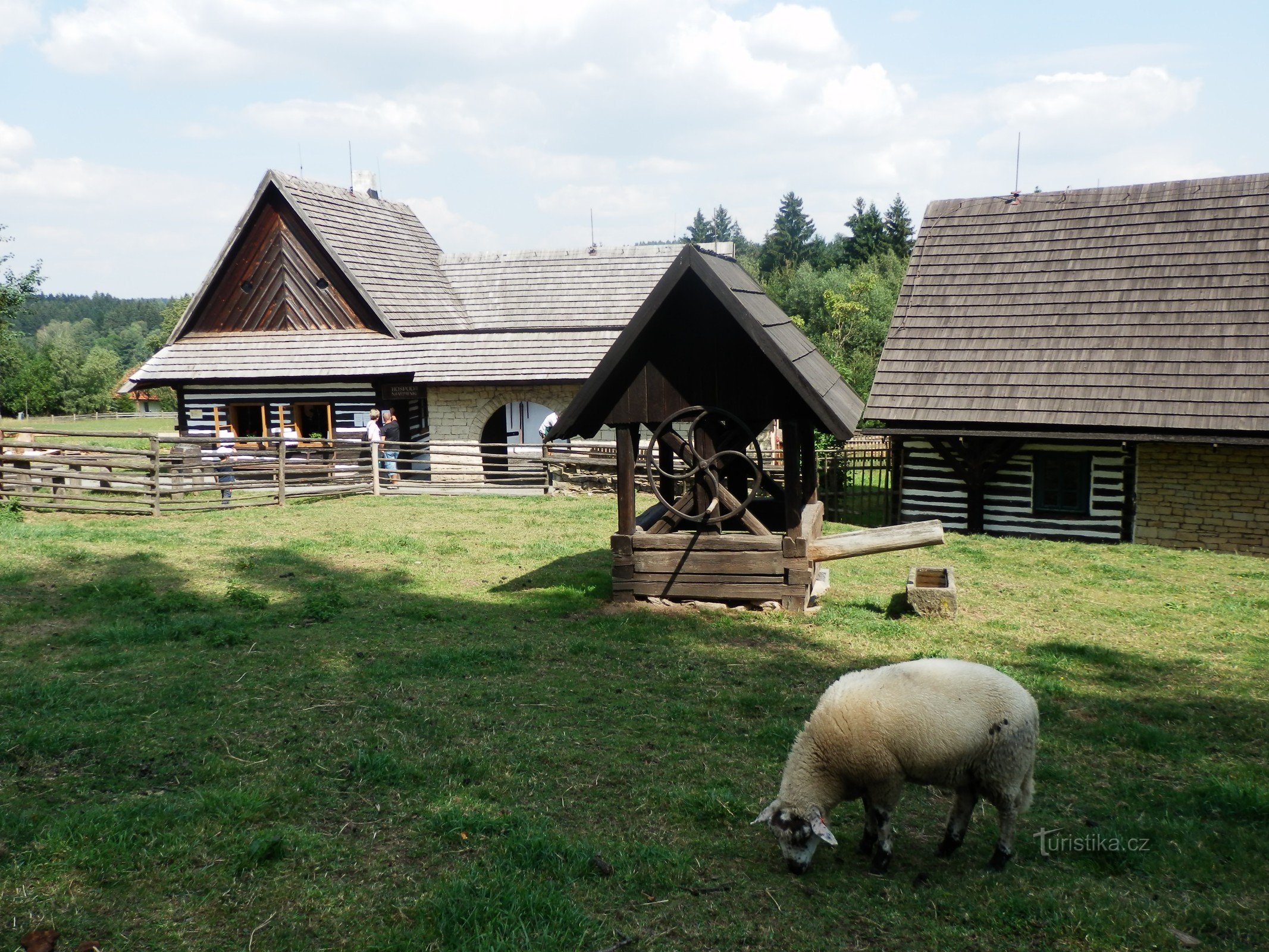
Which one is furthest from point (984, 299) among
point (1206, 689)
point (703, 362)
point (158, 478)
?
point (158, 478)

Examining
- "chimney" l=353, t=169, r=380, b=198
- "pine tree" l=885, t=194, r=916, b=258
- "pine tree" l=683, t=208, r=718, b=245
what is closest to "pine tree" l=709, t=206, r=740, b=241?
"pine tree" l=683, t=208, r=718, b=245

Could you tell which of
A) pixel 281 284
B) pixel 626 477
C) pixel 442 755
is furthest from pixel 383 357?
pixel 442 755

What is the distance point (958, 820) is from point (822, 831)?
899mm

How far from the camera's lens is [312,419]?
81.6 ft

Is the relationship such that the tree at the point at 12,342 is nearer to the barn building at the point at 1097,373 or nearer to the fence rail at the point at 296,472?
the fence rail at the point at 296,472

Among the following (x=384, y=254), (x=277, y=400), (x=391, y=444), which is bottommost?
(x=391, y=444)

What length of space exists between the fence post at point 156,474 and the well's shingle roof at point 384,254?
7668mm

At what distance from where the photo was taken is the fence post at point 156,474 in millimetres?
17922

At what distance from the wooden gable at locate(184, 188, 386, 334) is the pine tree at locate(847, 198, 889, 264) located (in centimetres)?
4712

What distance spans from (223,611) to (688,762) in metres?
6.14

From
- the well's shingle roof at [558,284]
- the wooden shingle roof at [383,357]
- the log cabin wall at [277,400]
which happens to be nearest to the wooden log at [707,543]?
the wooden shingle roof at [383,357]

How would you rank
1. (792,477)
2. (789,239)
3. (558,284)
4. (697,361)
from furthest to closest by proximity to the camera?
(789,239) → (558,284) → (697,361) → (792,477)

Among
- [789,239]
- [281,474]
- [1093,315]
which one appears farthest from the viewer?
[789,239]

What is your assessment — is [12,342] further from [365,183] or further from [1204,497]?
[1204,497]
